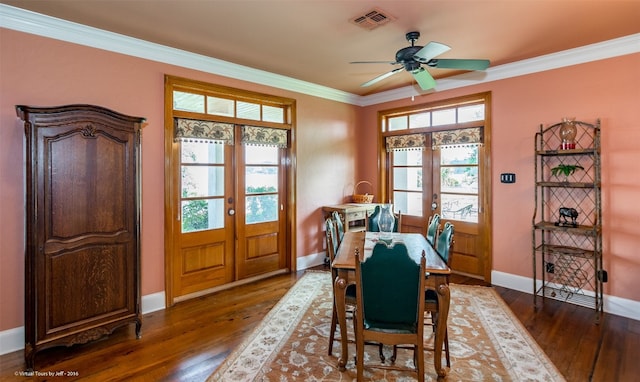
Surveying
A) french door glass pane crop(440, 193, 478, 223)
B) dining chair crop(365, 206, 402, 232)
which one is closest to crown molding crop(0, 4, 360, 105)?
dining chair crop(365, 206, 402, 232)

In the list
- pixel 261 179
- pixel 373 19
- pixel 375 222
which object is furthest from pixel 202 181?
pixel 373 19

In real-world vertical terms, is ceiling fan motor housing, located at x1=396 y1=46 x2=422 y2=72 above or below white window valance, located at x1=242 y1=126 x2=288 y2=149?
above

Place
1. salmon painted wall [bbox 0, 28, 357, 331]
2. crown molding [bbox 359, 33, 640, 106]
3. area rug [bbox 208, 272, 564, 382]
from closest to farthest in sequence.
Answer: area rug [bbox 208, 272, 564, 382]
salmon painted wall [bbox 0, 28, 357, 331]
crown molding [bbox 359, 33, 640, 106]

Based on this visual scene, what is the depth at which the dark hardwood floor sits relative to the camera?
7.78 feet

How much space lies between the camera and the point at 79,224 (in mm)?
2635

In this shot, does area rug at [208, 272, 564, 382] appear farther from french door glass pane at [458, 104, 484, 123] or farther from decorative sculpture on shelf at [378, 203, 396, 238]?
french door glass pane at [458, 104, 484, 123]

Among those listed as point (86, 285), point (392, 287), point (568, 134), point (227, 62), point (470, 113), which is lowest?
point (86, 285)

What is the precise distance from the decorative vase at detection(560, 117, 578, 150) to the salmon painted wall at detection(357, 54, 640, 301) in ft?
0.65

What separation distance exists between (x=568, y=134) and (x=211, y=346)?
13.6 feet

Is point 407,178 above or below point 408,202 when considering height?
above

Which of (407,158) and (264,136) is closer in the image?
(264,136)

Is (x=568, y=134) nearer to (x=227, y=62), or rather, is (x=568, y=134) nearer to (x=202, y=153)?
(x=227, y=62)

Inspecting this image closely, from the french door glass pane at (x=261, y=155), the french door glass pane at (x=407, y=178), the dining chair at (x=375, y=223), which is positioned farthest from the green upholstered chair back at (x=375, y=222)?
the french door glass pane at (x=261, y=155)

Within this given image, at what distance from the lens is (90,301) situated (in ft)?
8.80
